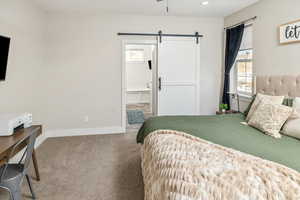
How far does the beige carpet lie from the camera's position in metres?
2.31

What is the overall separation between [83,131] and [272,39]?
13.4 ft

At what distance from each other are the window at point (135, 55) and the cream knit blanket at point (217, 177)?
7.21 metres

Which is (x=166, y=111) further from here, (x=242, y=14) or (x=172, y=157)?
(x=172, y=157)

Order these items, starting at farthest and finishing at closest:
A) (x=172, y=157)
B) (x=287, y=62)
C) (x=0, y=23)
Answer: (x=287, y=62) → (x=0, y=23) → (x=172, y=157)

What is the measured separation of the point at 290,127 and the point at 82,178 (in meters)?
2.55

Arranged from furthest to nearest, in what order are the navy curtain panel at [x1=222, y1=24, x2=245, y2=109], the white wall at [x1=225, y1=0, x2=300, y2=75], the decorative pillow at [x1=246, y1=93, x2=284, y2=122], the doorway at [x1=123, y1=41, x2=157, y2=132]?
the doorway at [x1=123, y1=41, x2=157, y2=132] < the navy curtain panel at [x1=222, y1=24, x2=245, y2=109] < the white wall at [x1=225, y1=0, x2=300, y2=75] < the decorative pillow at [x1=246, y1=93, x2=284, y2=122]

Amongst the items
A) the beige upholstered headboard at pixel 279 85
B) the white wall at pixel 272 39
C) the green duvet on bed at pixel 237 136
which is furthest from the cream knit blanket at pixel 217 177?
the white wall at pixel 272 39

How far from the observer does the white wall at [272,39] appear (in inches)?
118

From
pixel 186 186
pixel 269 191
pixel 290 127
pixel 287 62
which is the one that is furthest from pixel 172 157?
pixel 287 62

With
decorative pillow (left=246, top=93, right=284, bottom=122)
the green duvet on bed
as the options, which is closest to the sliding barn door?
the green duvet on bed

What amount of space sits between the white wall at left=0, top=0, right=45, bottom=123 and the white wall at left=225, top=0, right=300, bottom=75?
13.1 ft

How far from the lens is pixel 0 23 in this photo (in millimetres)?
2646

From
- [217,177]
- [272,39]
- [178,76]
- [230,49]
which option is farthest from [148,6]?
[217,177]

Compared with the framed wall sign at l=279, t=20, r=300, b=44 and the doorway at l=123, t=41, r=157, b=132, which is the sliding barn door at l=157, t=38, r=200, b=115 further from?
the doorway at l=123, t=41, r=157, b=132
